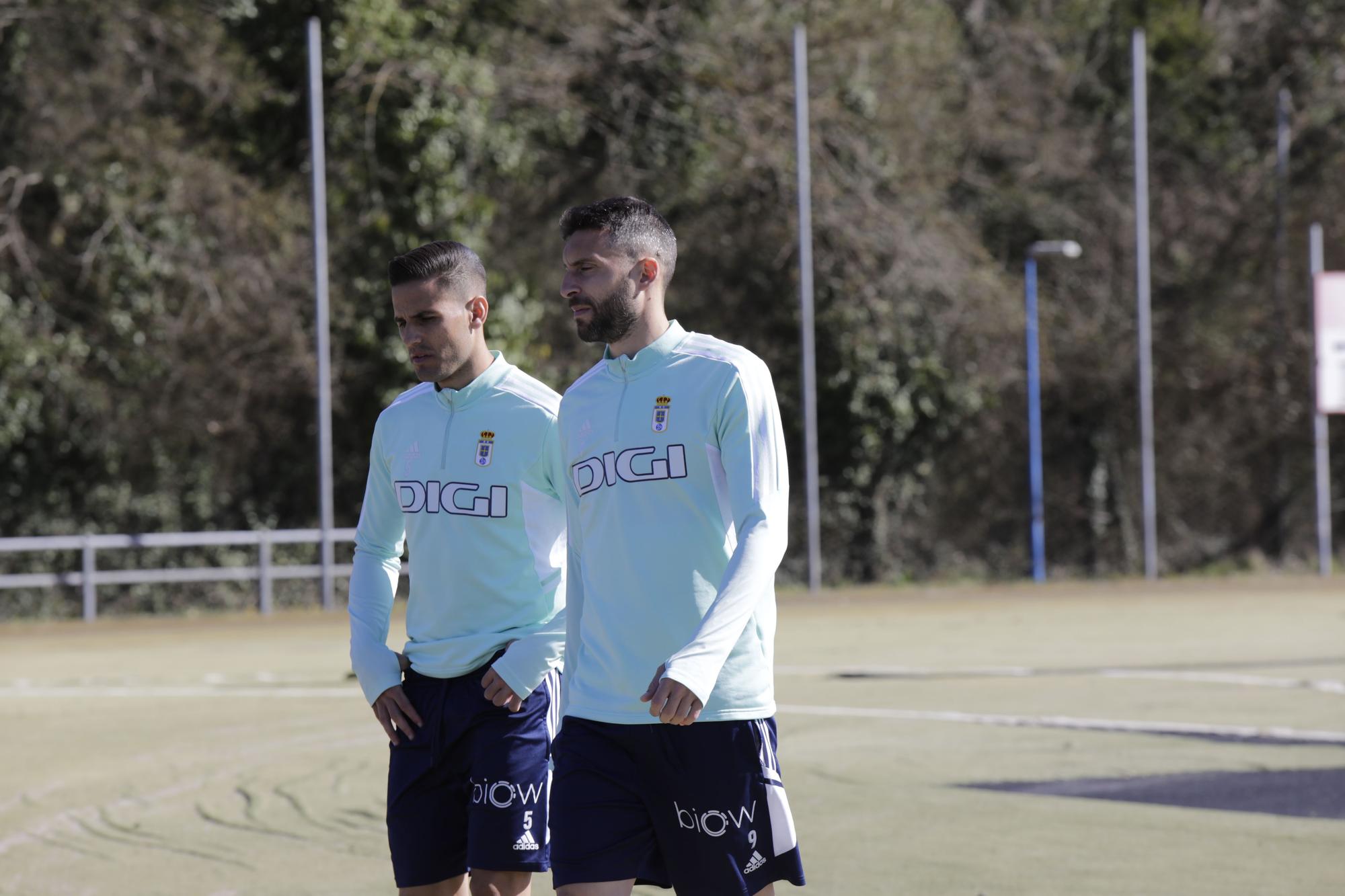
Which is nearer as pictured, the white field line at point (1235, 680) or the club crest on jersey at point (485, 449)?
the club crest on jersey at point (485, 449)

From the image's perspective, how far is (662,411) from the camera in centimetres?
436

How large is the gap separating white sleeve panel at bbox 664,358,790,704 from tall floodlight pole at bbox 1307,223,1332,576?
25381mm

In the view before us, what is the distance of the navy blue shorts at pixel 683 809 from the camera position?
4305 mm

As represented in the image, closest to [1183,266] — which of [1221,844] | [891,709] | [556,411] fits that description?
[891,709]

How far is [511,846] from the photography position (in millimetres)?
4930

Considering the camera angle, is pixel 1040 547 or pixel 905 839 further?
pixel 1040 547

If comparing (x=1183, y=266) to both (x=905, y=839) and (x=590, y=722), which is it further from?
(x=590, y=722)

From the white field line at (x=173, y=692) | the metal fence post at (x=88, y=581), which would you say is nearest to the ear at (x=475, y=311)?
the white field line at (x=173, y=692)

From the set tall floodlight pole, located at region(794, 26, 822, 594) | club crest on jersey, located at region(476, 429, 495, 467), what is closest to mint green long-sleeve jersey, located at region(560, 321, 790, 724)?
club crest on jersey, located at region(476, 429, 495, 467)

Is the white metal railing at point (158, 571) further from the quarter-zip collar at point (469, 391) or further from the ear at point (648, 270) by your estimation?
the ear at point (648, 270)

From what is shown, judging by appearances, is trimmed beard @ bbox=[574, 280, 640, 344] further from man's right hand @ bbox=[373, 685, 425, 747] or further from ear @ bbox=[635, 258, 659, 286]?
man's right hand @ bbox=[373, 685, 425, 747]

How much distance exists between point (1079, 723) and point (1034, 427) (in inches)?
756

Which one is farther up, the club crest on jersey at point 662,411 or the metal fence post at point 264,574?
the club crest on jersey at point 662,411

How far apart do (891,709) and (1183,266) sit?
2331 cm
